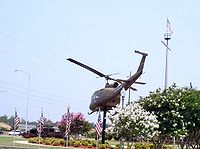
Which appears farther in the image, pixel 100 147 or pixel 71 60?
pixel 71 60

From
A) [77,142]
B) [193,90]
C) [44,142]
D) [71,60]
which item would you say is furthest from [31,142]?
[193,90]

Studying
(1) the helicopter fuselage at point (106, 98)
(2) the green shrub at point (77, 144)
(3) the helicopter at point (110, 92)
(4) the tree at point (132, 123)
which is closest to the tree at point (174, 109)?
(4) the tree at point (132, 123)

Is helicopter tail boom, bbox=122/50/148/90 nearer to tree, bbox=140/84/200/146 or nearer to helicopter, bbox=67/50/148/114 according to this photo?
helicopter, bbox=67/50/148/114

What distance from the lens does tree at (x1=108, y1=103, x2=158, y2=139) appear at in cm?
2497

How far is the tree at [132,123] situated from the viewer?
25.0 meters

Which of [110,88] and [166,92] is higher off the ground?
[110,88]

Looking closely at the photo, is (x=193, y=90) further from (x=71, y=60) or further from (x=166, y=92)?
(x=71, y=60)

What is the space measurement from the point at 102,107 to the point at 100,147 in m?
12.1

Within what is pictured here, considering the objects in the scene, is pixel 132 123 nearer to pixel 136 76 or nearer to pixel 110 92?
pixel 110 92

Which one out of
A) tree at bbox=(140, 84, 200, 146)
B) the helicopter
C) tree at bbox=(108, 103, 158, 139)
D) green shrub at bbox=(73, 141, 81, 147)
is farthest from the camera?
the helicopter

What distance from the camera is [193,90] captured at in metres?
30.3

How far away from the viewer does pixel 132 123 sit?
2498 centimetres

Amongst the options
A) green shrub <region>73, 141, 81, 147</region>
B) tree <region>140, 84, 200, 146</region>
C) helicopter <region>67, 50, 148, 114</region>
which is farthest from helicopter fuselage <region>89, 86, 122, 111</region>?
tree <region>140, 84, 200, 146</region>

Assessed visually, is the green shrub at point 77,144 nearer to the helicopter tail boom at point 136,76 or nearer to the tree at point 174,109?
the helicopter tail boom at point 136,76
